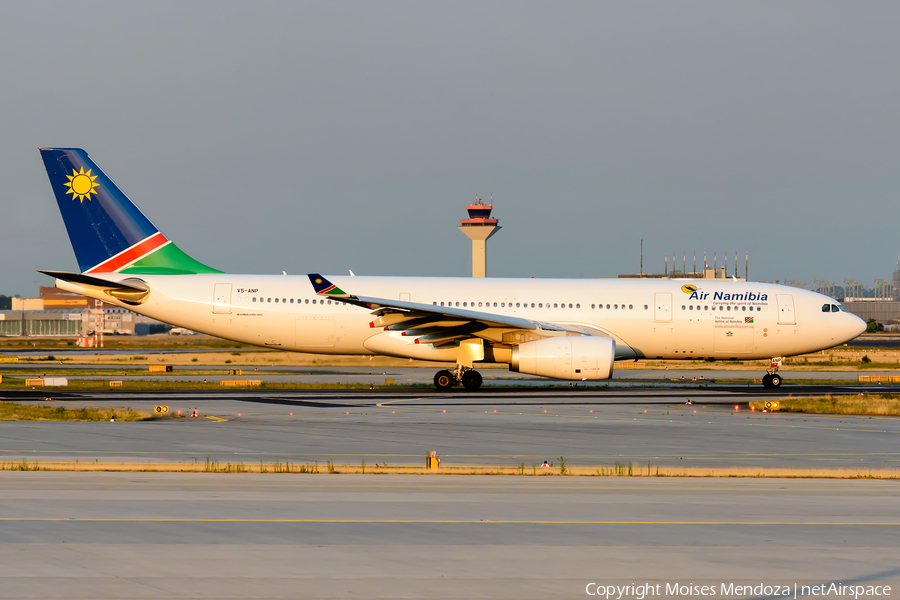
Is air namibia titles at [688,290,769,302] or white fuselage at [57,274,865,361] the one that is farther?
air namibia titles at [688,290,769,302]

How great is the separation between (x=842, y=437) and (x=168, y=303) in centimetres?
2310

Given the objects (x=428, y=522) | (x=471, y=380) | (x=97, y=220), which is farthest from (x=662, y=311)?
(x=428, y=522)

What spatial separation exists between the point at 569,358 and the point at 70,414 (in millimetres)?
14832

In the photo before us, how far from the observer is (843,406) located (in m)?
23.9

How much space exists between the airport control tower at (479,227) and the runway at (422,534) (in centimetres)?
12971

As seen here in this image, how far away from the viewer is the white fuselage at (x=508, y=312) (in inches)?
1267

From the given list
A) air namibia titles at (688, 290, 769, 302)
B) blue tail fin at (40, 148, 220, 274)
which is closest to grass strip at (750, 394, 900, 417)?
air namibia titles at (688, 290, 769, 302)

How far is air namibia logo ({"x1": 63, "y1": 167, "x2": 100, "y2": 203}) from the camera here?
3297 centimetres

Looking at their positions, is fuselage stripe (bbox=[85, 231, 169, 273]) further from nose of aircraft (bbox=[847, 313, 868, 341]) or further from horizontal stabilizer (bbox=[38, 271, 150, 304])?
nose of aircraft (bbox=[847, 313, 868, 341])

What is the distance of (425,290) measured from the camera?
3266cm

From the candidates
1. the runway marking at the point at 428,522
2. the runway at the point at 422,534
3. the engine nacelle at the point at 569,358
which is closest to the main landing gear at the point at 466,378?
the engine nacelle at the point at 569,358

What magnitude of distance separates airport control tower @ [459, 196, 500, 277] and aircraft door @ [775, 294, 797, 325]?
108222 mm

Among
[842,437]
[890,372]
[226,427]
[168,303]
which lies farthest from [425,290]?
[890,372]

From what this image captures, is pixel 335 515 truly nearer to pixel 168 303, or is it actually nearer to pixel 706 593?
pixel 706 593
